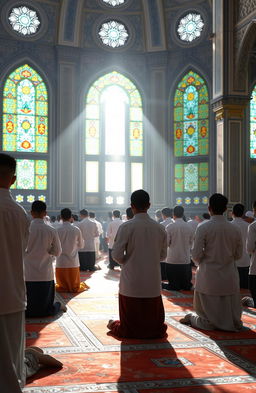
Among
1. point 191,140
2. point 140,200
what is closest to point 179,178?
point 191,140

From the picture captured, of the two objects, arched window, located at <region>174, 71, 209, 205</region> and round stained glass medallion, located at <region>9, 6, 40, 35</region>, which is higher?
round stained glass medallion, located at <region>9, 6, 40, 35</region>

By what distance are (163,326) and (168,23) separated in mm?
15226

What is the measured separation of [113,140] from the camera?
19.2m

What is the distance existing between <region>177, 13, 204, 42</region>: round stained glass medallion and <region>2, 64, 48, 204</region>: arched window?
518 cm

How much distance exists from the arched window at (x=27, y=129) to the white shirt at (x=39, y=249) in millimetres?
11529

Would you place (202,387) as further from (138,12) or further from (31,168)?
(138,12)

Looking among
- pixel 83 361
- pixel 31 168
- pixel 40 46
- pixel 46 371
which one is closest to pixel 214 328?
pixel 83 361

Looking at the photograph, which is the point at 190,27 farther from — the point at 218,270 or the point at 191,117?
the point at 218,270

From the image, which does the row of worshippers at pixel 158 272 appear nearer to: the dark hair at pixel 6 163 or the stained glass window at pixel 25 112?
the dark hair at pixel 6 163

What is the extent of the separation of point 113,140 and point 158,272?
13.9 m

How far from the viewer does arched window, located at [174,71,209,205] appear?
18.2 meters

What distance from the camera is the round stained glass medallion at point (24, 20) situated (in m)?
18.0

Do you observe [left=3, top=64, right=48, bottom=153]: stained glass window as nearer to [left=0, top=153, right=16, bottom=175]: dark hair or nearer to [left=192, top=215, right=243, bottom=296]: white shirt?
[left=192, top=215, right=243, bottom=296]: white shirt

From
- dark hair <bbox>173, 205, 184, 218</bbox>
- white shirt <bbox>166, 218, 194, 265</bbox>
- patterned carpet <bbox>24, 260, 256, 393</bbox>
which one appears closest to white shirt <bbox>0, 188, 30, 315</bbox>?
patterned carpet <bbox>24, 260, 256, 393</bbox>
